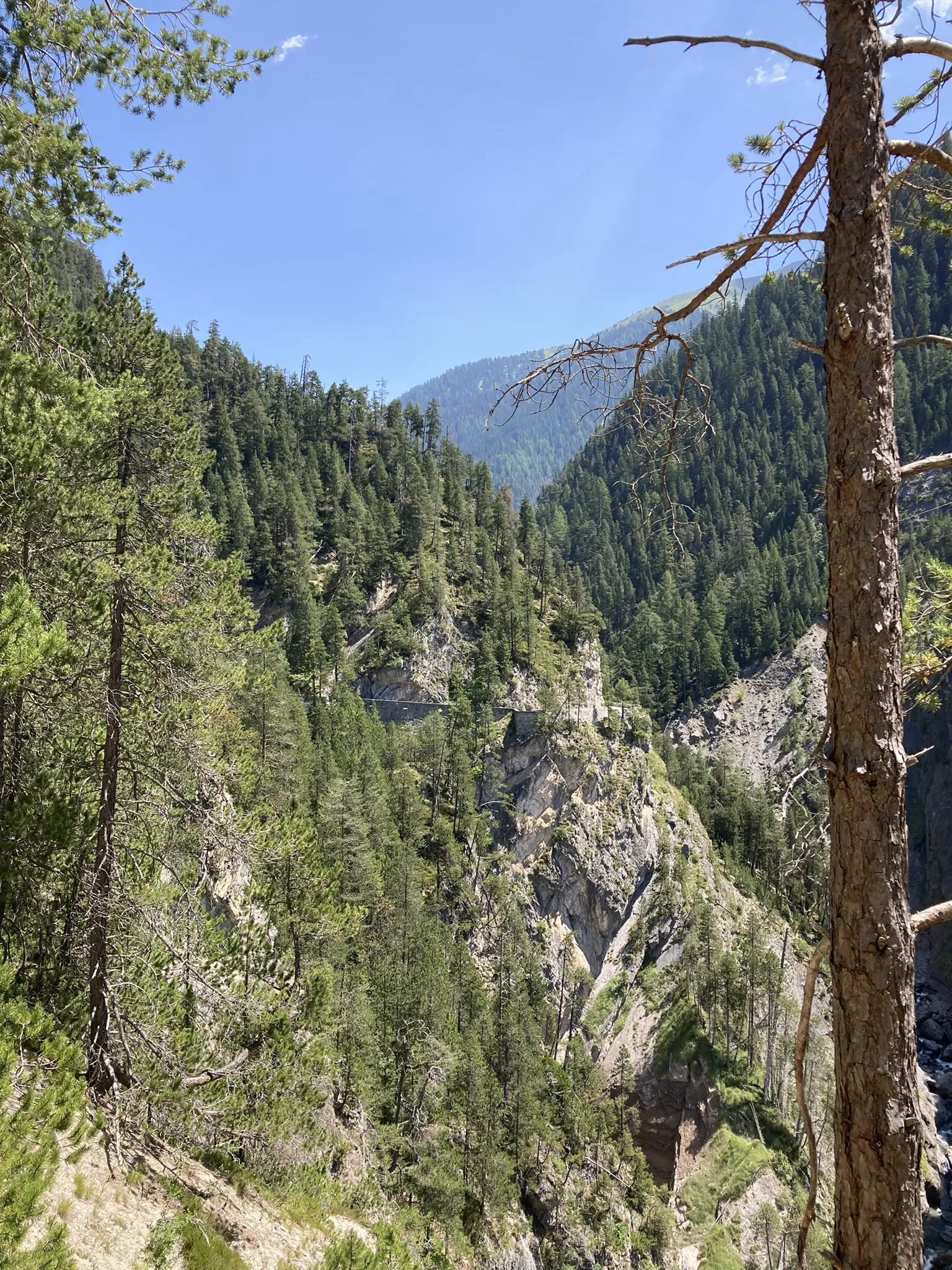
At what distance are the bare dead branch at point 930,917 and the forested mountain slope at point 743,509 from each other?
226 ft

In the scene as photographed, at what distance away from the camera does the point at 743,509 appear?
5344 inches

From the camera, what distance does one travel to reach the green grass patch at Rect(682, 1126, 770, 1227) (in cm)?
3516

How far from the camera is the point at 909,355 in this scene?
13688 cm

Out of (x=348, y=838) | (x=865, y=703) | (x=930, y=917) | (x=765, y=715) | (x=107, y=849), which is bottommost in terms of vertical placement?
(x=765, y=715)

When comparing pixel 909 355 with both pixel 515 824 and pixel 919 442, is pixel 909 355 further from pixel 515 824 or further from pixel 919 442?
pixel 515 824

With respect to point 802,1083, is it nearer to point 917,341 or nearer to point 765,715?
point 917,341

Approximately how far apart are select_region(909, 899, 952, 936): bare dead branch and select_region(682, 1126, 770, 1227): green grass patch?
43556 mm

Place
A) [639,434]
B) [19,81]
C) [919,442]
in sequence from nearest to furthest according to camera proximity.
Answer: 1. [639,434]
2. [19,81]
3. [919,442]

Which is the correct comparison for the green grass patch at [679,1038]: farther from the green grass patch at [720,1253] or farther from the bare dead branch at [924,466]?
the bare dead branch at [924,466]

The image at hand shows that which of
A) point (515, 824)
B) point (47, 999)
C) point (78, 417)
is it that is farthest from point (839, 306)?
point (515, 824)

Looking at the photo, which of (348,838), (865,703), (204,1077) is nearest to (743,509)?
(348,838)

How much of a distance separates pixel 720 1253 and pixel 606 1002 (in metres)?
14.2

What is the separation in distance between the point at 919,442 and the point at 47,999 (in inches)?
5653

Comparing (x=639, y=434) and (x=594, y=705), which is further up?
(x=639, y=434)
